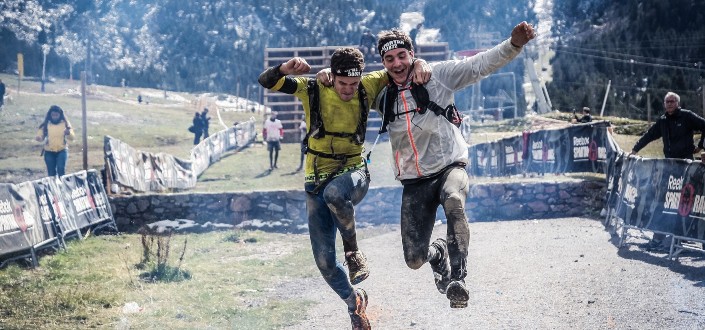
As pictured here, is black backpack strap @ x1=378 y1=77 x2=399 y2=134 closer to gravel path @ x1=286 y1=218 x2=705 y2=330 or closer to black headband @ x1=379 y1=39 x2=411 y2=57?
black headband @ x1=379 y1=39 x2=411 y2=57

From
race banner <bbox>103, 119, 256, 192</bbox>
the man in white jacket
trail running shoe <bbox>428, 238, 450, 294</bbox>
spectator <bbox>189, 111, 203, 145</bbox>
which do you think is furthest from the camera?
spectator <bbox>189, 111, 203, 145</bbox>

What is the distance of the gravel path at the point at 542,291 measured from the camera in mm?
8305

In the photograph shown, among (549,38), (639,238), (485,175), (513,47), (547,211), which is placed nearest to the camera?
(513,47)

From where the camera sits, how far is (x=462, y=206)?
20.6ft

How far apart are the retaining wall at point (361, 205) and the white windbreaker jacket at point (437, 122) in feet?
34.7

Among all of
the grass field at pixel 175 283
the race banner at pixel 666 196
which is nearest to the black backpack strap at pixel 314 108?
the grass field at pixel 175 283

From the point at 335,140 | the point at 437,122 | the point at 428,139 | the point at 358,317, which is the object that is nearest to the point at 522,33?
the point at 437,122

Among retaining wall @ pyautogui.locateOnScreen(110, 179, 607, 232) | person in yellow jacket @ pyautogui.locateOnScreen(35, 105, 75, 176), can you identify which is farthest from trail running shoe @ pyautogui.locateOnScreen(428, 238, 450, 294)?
person in yellow jacket @ pyautogui.locateOnScreen(35, 105, 75, 176)

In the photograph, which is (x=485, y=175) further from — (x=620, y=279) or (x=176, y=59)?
(x=176, y=59)

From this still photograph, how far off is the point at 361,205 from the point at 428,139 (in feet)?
35.5

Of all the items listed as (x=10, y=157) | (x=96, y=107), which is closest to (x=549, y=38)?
(x=96, y=107)

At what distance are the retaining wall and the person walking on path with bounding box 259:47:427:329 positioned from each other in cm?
1014

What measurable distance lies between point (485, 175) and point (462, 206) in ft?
51.3

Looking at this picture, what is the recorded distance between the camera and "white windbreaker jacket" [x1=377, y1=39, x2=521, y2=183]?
21.2 feet
